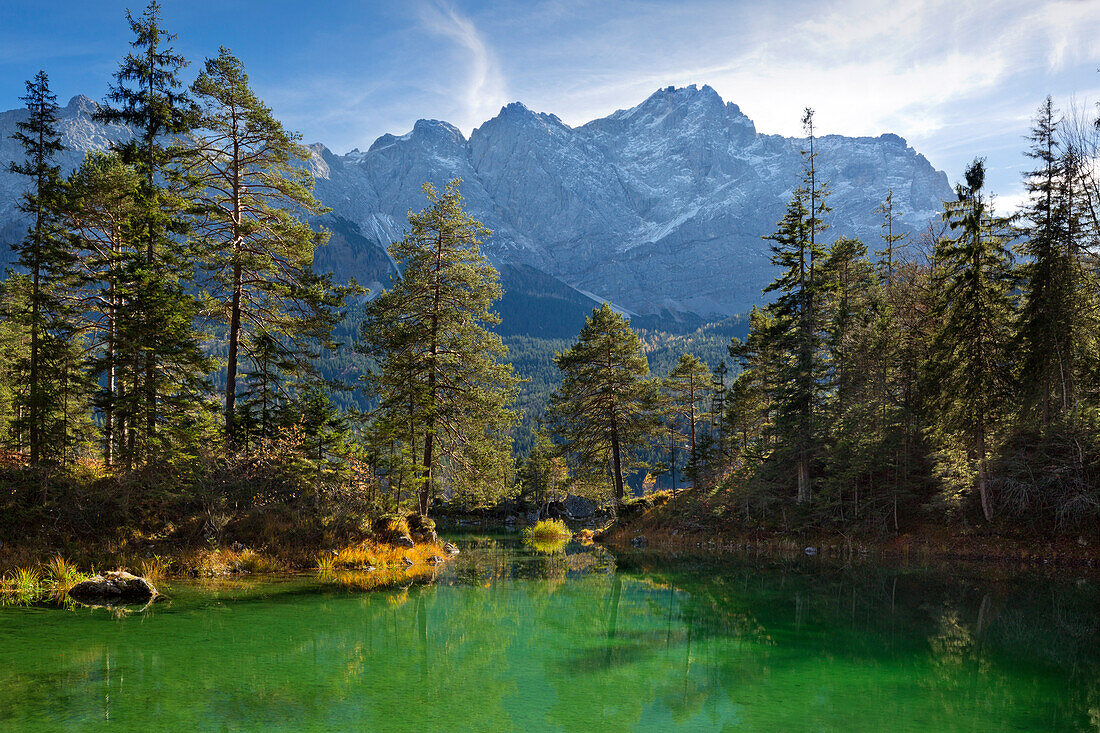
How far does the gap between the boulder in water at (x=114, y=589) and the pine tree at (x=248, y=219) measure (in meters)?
7.50

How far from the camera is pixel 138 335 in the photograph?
18188 millimetres

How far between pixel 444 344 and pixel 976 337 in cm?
2134

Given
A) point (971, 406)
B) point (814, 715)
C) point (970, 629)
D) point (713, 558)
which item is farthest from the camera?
point (713, 558)

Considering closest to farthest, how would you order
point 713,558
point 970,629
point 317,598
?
point 970,629 → point 317,598 → point 713,558

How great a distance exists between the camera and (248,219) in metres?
22.4

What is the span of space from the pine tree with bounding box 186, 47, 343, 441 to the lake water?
949 centimetres

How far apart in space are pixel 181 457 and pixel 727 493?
24735 mm

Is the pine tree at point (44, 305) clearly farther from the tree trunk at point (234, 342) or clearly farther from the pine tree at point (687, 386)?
the pine tree at point (687, 386)

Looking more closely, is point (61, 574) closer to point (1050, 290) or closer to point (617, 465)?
point (617, 465)

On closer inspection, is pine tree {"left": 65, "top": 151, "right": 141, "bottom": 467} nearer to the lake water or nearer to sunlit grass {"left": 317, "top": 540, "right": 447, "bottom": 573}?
the lake water

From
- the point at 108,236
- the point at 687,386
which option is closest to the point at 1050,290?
the point at 687,386

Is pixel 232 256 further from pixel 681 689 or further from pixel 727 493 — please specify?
pixel 727 493

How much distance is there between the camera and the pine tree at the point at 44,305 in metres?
17.6

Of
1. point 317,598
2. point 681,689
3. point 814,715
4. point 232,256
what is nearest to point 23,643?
point 317,598
